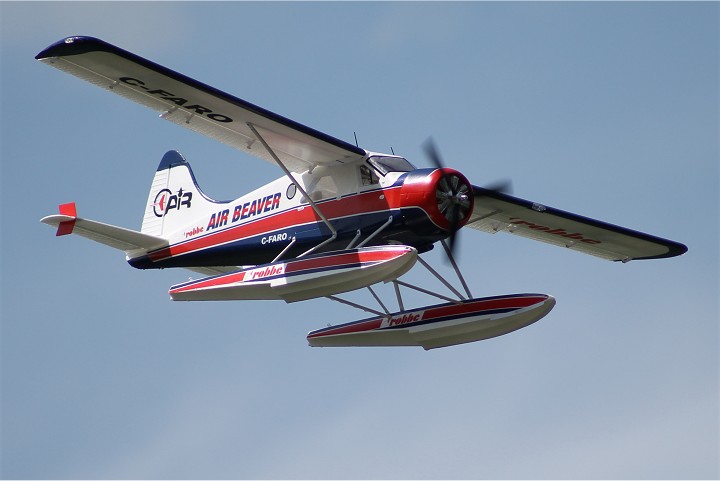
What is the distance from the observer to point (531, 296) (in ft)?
77.7

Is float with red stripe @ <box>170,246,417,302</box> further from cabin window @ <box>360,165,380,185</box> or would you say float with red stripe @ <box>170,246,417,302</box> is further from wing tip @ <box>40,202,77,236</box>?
wing tip @ <box>40,202,77,236</box>

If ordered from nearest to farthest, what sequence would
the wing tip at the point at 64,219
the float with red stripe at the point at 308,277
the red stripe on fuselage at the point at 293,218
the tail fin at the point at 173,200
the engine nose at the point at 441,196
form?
the float with red stripe at the point at 308,277 → the engine nose at the point at 441,196 → the red stripe on fuselage at the point at 293,218 → the wing tip at the point at 64,219 → the tail fin at the point at 173,200

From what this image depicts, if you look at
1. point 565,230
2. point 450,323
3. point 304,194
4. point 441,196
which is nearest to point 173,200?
point 304,194

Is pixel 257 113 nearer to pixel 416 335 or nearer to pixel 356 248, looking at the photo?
pixel 356 248

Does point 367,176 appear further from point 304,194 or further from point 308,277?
point 308,277

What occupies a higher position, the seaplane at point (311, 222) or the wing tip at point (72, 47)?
the wing tip at point (72, 47)

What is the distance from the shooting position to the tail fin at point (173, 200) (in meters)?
25.8

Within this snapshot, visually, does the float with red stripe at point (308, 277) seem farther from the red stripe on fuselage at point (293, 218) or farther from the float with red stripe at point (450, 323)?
the float with red stripe at point (450, 323)

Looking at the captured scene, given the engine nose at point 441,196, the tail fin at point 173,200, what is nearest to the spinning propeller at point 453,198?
the engine nose at point 441,196

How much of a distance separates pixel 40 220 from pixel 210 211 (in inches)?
137

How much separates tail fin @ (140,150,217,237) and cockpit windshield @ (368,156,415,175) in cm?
422

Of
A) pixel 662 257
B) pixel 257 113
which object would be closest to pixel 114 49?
pixel 257 113

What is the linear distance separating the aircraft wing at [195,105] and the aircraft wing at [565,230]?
3643 millimetres

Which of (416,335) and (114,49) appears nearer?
(114,49)
